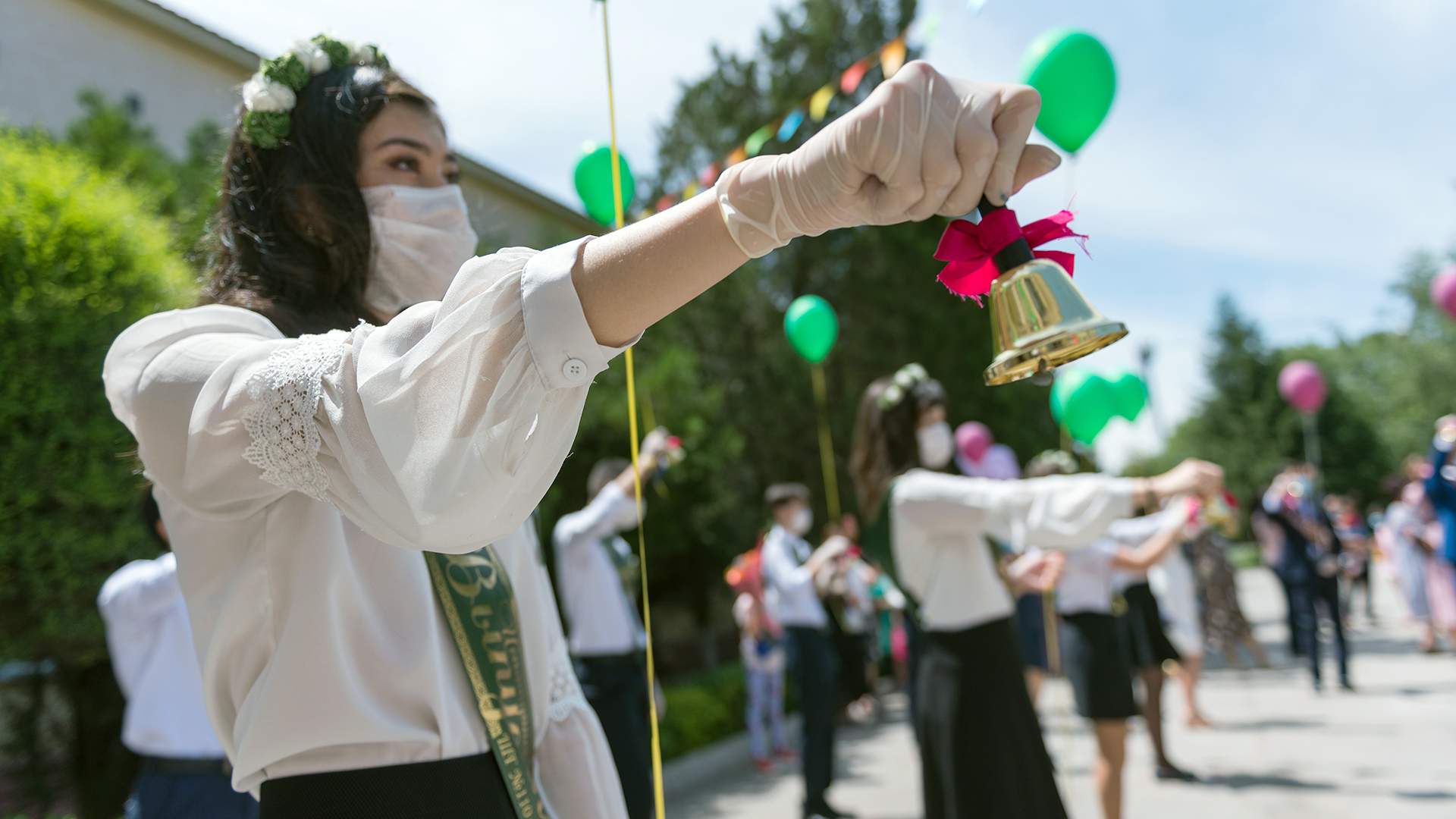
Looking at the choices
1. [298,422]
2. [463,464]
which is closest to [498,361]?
[463,464]

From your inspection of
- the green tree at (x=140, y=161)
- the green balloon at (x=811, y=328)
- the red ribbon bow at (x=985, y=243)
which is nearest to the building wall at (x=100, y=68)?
the green tree at (x=140, y=161)

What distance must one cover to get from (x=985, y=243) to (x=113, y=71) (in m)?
10.8

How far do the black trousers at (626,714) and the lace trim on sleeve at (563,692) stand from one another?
393 cm

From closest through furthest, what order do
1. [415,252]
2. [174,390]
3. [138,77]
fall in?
[174,390] → [415,252] → [138,77]

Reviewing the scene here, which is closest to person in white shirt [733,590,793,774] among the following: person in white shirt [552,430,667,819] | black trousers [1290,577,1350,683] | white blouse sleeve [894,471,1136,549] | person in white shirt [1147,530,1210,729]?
person in white shirt [552,430,667,819]

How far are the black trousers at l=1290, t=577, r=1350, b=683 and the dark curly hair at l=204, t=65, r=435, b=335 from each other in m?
10.2

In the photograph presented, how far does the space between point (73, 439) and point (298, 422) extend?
5.08 meters

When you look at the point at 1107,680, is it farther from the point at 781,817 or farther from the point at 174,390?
the point at 174,390

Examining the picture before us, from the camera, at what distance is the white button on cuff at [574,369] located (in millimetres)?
1016

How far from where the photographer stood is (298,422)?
3.60 feet

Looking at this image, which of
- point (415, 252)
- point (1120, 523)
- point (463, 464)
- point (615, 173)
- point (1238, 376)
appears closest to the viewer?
point (463, 464)

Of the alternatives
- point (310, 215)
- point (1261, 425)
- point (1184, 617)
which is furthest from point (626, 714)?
point (1261, 425)

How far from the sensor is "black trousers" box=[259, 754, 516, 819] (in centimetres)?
136

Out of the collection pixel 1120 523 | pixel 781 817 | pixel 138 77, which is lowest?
pixel 781 817
